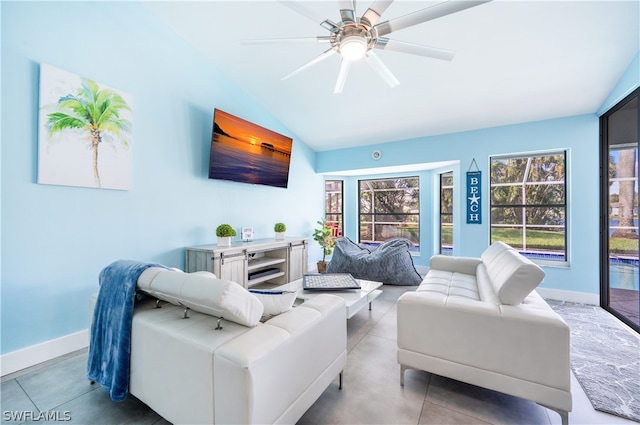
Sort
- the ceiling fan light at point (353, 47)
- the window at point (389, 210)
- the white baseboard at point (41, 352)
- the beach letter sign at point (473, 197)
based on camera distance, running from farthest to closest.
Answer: the window at point (389, 210)
the beach letter sign at point (473, 197)
the white baseboard at point (41, 352)
the ceiling fan light at point (353, 47)

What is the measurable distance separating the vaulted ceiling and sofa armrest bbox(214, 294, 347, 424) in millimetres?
2117

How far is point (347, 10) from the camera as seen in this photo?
1.59 m

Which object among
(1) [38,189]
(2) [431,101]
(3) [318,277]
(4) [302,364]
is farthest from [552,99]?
(1) [38,189]

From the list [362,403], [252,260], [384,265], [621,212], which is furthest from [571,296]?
[252,260]

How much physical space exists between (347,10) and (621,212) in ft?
11.8

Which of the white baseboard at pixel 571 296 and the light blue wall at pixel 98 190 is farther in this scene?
the white baseboard at pixel 571 296

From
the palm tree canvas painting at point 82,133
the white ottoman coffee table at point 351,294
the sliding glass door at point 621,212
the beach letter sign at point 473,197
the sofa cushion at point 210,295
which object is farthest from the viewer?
the beach letter sign at point 473,197

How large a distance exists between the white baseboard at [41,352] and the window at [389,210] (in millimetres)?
4773

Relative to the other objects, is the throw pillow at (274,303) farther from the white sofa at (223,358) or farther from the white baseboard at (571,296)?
the white baseboard at (571,296)

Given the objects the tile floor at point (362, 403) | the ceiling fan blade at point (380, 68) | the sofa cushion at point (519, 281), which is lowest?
the tile floor at point (362, 403)

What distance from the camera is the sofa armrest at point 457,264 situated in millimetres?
2969

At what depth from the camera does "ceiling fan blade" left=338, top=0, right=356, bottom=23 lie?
156 cm

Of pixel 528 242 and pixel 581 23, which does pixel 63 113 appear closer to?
pixel 581 23

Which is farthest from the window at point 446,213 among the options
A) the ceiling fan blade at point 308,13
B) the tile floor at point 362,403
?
the ceiling fan blade at point 308,13
